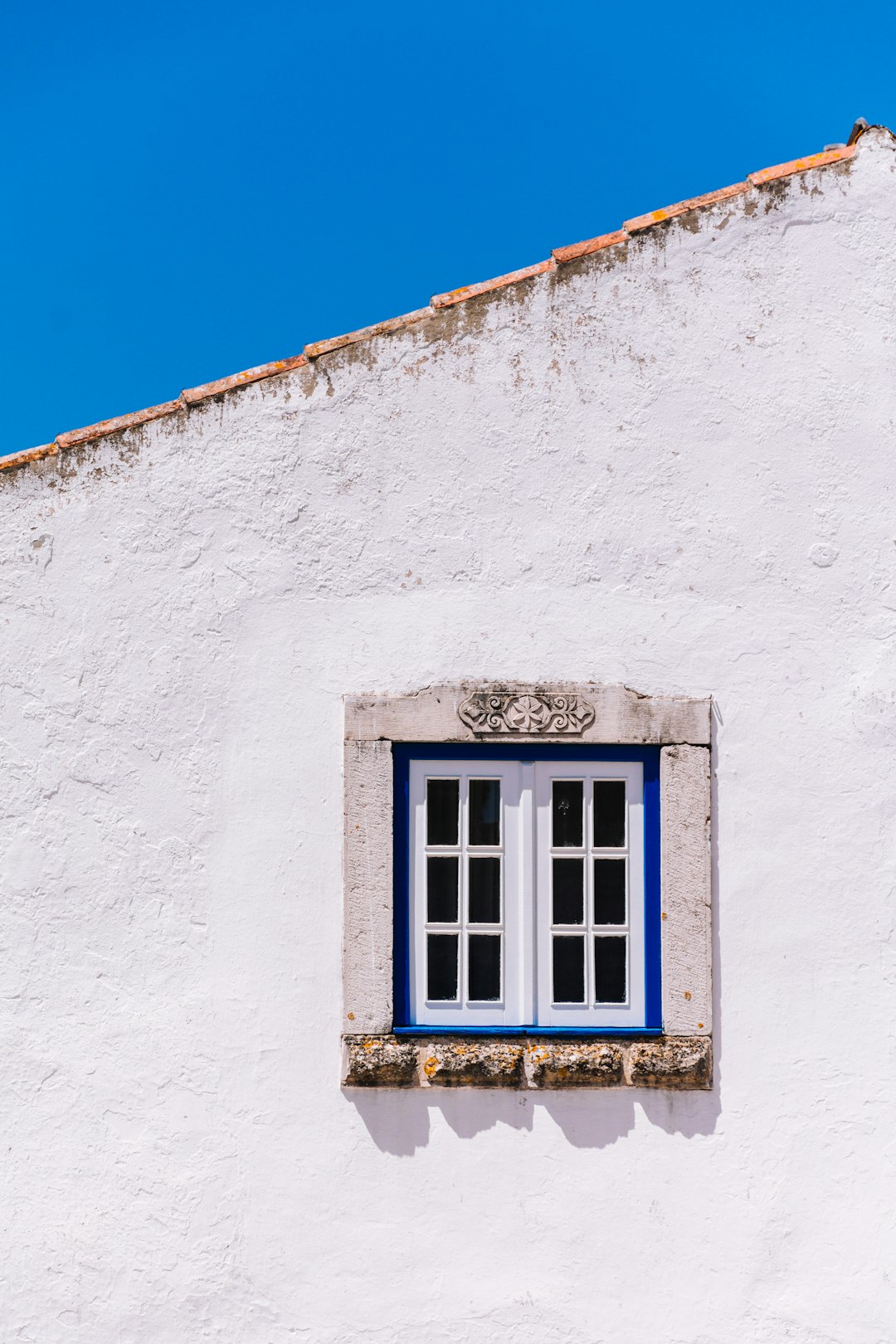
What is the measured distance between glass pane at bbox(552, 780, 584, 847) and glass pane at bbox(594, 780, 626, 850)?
7 cm

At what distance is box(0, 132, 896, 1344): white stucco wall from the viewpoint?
494 cm

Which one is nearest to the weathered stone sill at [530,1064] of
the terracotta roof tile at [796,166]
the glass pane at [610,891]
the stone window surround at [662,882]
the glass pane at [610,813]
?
the stone window surround at [662,882]

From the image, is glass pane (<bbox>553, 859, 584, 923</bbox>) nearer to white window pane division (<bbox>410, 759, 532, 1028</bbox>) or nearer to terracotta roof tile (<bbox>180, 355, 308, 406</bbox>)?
white window pane division (<bbox>410, 759, 532, 1028</bbox>)

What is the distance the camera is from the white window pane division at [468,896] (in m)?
5.14

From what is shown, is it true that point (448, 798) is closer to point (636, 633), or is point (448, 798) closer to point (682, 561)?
point (636, 633)

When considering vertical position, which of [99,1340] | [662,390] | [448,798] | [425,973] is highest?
[662,390]

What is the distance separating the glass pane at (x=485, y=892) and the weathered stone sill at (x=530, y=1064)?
1.71 feet

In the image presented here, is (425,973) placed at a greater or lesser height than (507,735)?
lesser

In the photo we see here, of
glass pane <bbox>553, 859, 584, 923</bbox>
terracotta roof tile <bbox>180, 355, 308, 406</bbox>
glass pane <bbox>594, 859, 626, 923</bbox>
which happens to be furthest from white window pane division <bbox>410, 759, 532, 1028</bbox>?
terracotta roof tile <bbox>180, 355, 308, 406</bbox>

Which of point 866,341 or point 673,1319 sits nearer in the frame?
point 673,1319

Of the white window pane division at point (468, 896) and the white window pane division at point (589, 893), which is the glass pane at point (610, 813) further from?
the white window pane division at point (468, 896)

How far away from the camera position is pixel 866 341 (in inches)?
207

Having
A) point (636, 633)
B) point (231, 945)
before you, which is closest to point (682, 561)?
point (636, 633)

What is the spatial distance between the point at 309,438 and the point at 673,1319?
3.85 metres
